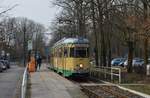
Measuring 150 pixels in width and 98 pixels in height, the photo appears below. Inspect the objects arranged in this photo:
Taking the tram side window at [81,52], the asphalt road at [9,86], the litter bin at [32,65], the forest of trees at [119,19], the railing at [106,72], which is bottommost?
the asphalt road at [9,86]

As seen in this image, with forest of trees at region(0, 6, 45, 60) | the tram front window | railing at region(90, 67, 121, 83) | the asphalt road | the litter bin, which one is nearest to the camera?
the asphalt road

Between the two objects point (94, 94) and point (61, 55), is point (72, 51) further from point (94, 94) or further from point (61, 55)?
point (94, 94)

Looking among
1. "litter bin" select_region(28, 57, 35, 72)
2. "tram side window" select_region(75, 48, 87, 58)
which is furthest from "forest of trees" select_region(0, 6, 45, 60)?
"tram side window" select_region(75, 48, 87, 58)

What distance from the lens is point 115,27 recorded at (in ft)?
140

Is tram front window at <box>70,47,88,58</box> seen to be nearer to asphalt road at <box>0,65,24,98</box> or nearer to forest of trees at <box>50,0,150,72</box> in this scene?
forest of trees at <box>50,0,150,72</box>

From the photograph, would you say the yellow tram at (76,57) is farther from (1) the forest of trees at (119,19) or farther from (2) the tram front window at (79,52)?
(1) the forest of trees at (119,19)

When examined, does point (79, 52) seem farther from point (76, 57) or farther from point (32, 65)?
point (32, 65)

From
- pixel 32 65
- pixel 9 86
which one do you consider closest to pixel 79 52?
pixel 9 86

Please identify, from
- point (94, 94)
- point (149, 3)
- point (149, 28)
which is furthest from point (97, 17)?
point (94, 94)

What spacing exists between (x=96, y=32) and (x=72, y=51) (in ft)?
47.2

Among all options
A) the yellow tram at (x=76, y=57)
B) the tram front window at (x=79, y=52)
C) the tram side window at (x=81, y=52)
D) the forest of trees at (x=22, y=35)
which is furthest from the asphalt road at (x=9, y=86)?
the forest of trees at (x=22, y=35)

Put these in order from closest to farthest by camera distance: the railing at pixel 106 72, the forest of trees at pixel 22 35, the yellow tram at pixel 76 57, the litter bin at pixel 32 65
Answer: the railing at pixel 106 72, the yellow tram at pixel 76 57, the litter bin at pixel 32 65, the forest of trees at pixel 22 35

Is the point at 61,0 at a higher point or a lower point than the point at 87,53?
higher

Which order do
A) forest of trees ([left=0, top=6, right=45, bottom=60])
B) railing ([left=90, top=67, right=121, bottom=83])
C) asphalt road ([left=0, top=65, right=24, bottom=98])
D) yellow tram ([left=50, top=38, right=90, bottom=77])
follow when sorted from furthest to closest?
forest of trees ([left=0, top=6, right=45, bottom=60]), yellow tram ([left=50, top=38, right=90, bottom=77]), railing ([left=90, top=67, right=121, bottom=83]), asphalt road ([left=0, top=65, right=24, bottom=98])
